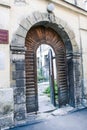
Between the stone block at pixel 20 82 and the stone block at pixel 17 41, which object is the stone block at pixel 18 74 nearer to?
the stone block at pixel 20 82

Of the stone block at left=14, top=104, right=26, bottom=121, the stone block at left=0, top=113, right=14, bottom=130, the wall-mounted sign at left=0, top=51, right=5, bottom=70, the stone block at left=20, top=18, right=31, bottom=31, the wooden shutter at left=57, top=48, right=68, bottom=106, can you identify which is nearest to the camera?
the stone block at left=0, top=113, right=14, bottom=130

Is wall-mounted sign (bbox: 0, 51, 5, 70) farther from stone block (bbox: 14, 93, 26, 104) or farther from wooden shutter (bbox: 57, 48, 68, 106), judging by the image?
wooden shutter (bbox: 57, 48, 68, 106)

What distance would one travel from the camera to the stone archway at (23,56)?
5.42 m

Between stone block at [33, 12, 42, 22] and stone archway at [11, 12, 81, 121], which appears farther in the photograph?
stone block at [33, 12, 42, 22]

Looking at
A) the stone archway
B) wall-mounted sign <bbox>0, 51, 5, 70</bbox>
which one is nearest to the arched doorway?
the stone archway

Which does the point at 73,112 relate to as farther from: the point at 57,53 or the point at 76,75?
the point at 57,53

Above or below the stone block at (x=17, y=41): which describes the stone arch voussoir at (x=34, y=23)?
above

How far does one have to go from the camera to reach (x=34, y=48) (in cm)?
639

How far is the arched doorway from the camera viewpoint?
613 cm

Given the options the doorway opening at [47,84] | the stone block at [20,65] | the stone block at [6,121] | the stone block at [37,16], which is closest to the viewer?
the stone block at [6,121]

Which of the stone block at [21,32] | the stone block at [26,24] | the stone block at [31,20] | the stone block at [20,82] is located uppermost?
the stone block at [31,20]

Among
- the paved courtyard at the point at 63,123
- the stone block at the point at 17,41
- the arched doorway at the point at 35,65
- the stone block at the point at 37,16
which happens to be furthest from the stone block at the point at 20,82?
the stone block at the point at 37,16

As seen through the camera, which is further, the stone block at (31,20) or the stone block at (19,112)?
the stone block at (31,20)

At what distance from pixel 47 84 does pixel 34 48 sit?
757cm
